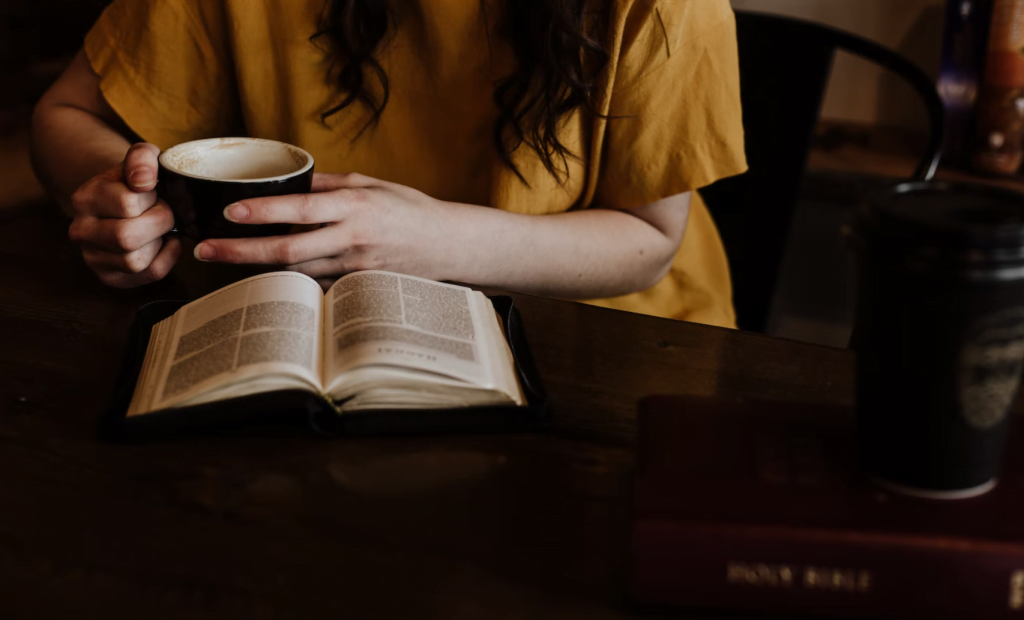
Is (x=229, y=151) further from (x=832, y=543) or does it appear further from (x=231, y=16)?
(x=832, y=543)

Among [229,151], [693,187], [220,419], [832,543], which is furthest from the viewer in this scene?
[693,187]

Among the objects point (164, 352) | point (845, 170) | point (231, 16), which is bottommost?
point (845, 170)

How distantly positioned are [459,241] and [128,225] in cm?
28

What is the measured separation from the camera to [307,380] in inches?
23.6

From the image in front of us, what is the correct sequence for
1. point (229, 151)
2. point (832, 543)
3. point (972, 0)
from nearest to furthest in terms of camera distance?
point (832, 543), point (229, 151), point (972, 0)

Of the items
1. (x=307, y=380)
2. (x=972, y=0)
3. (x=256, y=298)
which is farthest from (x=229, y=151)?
(x=972, y=0)

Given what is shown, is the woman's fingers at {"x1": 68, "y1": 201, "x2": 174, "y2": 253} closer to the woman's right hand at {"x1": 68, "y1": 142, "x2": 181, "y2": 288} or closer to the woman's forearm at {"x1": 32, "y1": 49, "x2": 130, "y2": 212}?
the woman's right hand at {"x1": 68, "y1": 142, "x2": 181, "y2": 288}

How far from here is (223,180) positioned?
2.37 ft

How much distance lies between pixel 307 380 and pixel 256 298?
0.12m

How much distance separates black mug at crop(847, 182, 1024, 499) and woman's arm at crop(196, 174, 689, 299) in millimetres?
439

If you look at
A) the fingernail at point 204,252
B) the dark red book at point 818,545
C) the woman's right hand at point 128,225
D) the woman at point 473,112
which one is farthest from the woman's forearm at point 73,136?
the dark red book at point 818,545

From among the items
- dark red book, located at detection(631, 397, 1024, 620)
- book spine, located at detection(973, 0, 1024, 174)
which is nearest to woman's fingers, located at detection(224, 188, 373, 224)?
dark red book, located at detection(631, 397, 1024, 620)

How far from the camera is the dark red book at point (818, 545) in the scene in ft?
1.43

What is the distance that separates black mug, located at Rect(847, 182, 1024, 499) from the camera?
41cm
